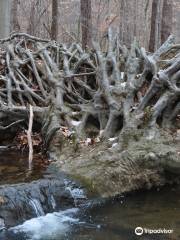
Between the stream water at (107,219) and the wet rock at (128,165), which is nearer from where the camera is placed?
the stream water at (107,219)

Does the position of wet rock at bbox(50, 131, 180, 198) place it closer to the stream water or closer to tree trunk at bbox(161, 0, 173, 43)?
the stream water

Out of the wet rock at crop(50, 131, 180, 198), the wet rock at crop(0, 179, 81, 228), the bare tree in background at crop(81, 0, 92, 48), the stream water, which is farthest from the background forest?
the wet rock at crop(0, 179, 81, 228)

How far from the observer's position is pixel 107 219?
593 centimetres

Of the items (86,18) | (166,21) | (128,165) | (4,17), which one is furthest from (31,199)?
(166,21)

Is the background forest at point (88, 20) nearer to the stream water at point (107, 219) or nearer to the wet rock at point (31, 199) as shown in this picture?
the stream water at point (107, 219)

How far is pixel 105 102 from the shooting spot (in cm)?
862

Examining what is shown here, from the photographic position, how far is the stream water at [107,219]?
17.9 ft

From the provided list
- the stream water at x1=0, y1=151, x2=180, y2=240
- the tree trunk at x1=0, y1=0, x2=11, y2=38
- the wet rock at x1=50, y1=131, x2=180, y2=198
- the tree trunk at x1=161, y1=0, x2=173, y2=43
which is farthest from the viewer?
the tree trunk at x1=161, y1=0, x2=173, y2=43

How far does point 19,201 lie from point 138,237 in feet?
5.13

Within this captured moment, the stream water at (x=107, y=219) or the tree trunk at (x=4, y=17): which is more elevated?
the tree trunk at (x=4, y=17)

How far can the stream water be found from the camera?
5.45m

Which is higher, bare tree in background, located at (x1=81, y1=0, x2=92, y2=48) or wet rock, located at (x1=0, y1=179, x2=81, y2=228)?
bare tree in background, located at (x1=81, y1=0, x2=92, y2=48)

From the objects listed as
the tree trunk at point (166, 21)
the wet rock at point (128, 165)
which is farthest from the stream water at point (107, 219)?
the tree trunk at point (166, 21)

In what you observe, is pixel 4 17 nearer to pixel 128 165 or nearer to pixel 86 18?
pixel 86 18
